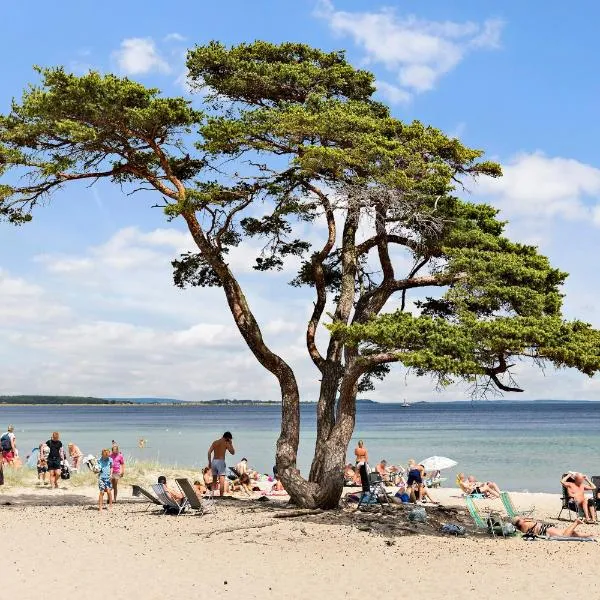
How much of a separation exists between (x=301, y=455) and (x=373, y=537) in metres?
29.5

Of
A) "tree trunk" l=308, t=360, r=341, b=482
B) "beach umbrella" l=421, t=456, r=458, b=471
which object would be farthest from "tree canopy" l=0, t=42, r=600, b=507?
"beach umbrella" l=421, t=456, r=458, b=471

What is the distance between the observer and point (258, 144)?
13961 millimetres

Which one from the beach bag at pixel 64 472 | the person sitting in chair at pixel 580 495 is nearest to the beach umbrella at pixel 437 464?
the person sitting in chair at pixel 580 495

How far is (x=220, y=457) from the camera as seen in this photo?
15727 mm

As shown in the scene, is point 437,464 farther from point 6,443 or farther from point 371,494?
point 6,443

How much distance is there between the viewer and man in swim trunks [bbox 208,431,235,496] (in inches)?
614

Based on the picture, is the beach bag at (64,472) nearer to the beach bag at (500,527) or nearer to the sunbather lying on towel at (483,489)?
the sunbather lying on towel at (483,489)

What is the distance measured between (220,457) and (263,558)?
5551 mm

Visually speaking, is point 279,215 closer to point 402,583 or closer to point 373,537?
point 373,537

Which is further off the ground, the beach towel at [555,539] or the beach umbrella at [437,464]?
the beach towel at [555,539]

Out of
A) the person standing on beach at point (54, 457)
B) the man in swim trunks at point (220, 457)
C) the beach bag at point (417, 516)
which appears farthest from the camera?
the person standing on beach at point (54, 457)

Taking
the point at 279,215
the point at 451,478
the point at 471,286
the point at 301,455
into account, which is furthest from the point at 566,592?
the point at 301,455

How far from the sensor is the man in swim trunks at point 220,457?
15.6 metres

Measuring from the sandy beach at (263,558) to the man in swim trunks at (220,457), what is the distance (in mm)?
1768
